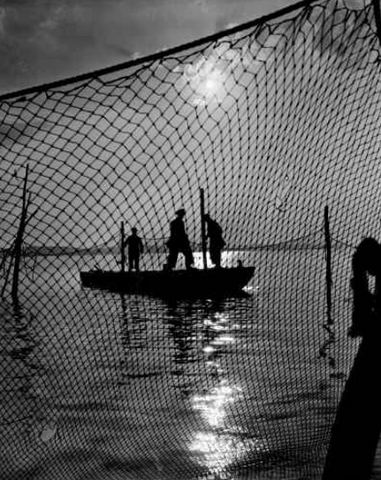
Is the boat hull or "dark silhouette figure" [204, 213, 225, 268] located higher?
"dark silhouette figure" [204, 213, 225, 268]

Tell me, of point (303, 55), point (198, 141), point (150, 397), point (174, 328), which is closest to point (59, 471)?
point (150, 397)

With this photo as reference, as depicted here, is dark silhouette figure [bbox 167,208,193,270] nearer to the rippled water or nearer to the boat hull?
the boat hull

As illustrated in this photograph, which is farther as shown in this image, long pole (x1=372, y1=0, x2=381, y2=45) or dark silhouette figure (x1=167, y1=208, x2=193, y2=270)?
dark silhouette figure (x1=167, y1=208, x2=193, y2=270)

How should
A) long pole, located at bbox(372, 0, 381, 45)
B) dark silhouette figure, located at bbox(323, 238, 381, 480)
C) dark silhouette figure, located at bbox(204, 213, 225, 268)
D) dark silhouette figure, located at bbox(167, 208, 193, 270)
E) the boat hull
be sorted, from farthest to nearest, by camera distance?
the boat hull
dark silhouette figure, located at bbox(204, 213, 225, 268)
dark silhouette figure, located at bbox(167, 208, 193, 270)
long pole, located at bbox(372, 0, 381, 45)
dark silhouette figure, located at bbox(323, 238, 381, 480)

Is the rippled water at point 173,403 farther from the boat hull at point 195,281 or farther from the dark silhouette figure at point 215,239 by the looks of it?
the dark silhouette figure at point 215,239

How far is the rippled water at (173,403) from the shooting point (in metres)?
3.75

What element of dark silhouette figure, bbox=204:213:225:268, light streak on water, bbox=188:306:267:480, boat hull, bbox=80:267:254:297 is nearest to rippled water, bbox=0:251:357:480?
light streak on water, bbox=188:306:267:480

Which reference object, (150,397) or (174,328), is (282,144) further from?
(174,328)

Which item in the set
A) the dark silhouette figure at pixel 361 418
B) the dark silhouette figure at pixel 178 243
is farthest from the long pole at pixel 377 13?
the dark silhouette figure at pixel 178 243

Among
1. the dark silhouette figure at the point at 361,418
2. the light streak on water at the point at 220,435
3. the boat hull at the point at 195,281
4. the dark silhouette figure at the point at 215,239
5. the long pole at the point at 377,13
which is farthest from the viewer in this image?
the boat hull at the point at 195,281

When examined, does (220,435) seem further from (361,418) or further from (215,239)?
(215,239)

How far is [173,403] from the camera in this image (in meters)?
5.21

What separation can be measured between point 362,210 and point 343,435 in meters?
4.62

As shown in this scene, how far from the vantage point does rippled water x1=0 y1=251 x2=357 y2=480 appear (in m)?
3.75
